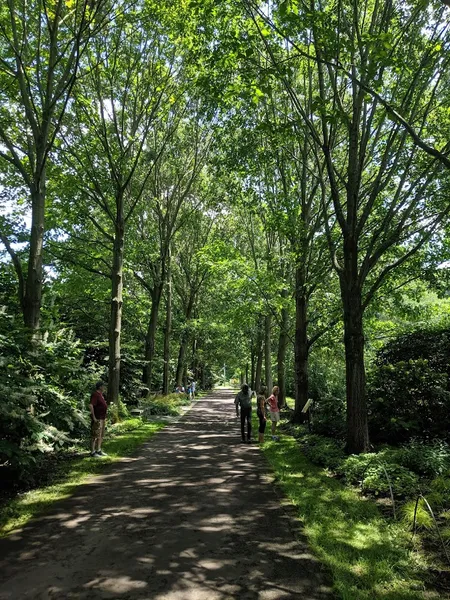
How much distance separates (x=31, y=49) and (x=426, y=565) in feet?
44.3

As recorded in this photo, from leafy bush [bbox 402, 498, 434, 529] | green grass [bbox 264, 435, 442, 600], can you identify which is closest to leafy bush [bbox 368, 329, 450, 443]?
green grass [bbox 264, 435, 442, 600]

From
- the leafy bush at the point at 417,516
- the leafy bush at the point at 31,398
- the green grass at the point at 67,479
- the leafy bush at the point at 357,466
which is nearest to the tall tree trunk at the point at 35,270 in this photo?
the leafy bush at the point at 31,398

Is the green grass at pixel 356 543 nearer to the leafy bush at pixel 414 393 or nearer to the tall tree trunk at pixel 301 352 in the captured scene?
the leafy bush at pixel 414 393

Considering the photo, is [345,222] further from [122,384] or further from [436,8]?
[122,384]

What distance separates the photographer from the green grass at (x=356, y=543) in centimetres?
395

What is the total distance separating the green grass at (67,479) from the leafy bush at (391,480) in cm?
492

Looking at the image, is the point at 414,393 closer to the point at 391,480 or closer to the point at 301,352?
the point at 391,480

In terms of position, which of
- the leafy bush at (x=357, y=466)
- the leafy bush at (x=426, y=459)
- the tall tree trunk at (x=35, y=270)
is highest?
the tall tree trunk at (x=35, y=270)

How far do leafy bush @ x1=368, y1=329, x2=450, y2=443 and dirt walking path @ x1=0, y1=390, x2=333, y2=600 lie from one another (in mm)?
4134

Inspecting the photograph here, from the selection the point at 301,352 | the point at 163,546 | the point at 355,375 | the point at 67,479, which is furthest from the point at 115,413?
the point at 163,546

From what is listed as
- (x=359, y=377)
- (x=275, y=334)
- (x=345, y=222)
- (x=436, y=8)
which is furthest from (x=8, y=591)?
(x=275, y=334)

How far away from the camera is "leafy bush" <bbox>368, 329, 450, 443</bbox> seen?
10.0m

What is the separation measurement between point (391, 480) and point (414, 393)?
4.08m

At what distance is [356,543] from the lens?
4922mm
